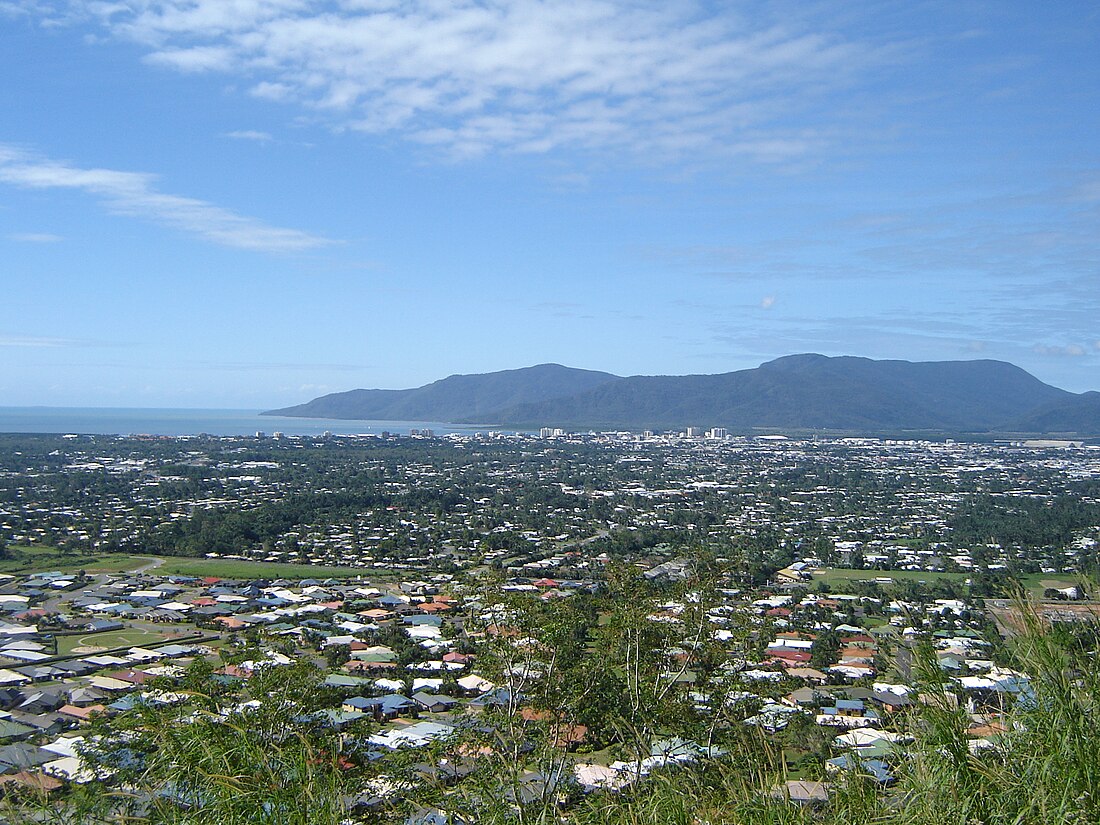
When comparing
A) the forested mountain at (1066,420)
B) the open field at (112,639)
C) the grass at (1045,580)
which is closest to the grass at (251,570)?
the open field at (112,639)

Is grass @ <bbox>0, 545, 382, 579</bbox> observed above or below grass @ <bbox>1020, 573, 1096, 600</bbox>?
below

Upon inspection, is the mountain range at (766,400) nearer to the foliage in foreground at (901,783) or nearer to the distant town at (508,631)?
the distant town at (508,631)

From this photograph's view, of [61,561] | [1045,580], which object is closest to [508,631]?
[1045,580]

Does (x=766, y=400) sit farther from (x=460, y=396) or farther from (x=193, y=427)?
(x=193, y=427)

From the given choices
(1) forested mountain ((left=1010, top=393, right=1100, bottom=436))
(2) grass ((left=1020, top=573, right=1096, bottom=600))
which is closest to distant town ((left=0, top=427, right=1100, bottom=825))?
(2) grass ((left=1020, top=573, right=1096, bottom=600))

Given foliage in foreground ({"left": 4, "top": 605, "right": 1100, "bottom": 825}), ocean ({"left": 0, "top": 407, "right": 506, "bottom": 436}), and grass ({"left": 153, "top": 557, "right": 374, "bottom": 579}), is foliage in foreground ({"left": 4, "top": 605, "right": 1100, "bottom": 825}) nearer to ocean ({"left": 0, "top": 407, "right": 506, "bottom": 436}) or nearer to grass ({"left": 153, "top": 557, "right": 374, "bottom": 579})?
grass ({"left": 153, "top": 557, "right": 374, "bottom": 579})
